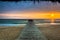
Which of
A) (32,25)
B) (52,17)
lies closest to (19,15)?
(52,17)

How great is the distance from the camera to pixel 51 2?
1.41m

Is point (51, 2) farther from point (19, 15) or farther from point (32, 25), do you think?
point (19, 15)

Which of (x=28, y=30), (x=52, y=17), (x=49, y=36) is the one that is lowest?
(x=49, y=36)

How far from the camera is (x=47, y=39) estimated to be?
138cm

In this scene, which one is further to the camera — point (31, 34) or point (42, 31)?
point (42, 31)

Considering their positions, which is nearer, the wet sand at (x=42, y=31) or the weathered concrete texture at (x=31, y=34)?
the weathered concrete texture at (x=31, y=34)

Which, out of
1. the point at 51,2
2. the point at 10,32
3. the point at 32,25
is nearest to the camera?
the point at 32,25

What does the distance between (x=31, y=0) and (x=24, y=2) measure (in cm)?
9

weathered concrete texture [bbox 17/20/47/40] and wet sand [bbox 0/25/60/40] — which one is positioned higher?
weathered concrete texture [bbox 17/20/47/40]

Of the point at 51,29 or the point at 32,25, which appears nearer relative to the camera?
the point at 32,25

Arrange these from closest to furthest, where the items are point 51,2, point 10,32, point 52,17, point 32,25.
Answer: point 52,17 → point 32,25 → point 51,2 → point 10,32

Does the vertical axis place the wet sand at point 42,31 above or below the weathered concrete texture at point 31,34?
below

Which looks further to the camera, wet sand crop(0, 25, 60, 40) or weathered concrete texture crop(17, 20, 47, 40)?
wet sand crop(0, 25, 60, 40)

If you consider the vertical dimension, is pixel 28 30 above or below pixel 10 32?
above
